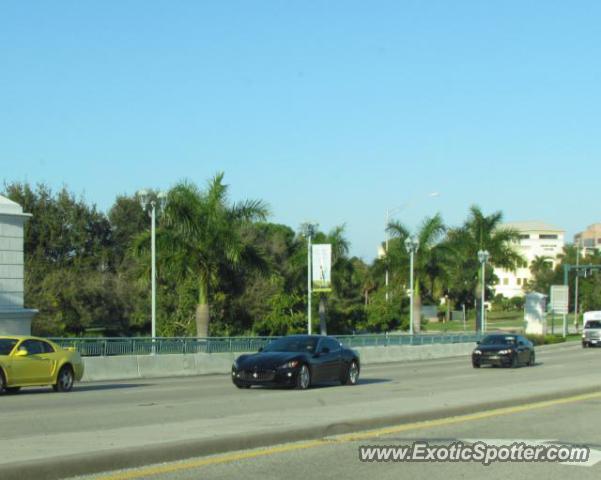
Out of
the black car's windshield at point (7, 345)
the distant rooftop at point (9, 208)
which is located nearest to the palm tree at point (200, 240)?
the distant rooftop at point (9, 208)

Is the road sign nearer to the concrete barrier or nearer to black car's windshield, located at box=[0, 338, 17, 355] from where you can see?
the concrete barrier

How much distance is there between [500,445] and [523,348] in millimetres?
27216

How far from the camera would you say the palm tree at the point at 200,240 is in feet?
144

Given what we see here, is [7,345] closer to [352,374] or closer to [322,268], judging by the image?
[352,374]

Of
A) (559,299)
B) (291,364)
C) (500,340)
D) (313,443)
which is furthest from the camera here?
(559,299)

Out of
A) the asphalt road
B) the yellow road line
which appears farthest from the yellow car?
the yellow road line

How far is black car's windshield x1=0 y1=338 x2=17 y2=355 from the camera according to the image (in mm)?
22703

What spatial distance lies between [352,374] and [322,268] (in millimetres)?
25545

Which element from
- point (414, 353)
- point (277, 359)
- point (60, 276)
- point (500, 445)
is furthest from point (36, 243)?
point (500, 445)

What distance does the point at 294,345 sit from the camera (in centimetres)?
2588

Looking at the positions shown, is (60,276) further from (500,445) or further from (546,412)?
(500,445)

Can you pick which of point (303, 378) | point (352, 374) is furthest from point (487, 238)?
point (303, 378)

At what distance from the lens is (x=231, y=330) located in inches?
2516

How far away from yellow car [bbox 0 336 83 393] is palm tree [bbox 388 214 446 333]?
44.5m
